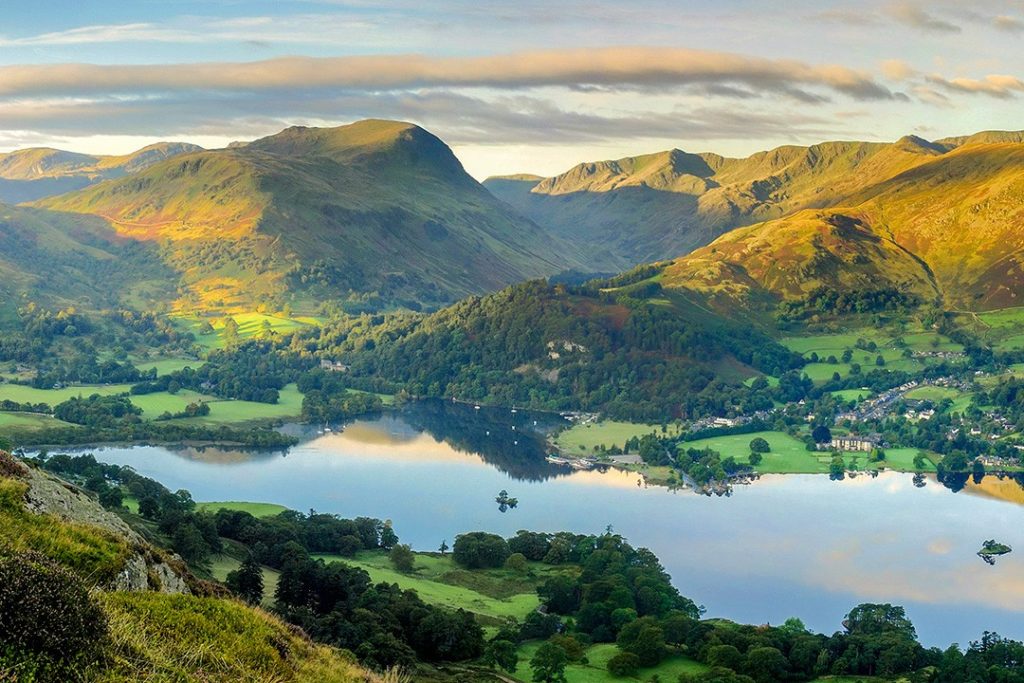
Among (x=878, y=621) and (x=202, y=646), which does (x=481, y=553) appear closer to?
(x=878, y=621)

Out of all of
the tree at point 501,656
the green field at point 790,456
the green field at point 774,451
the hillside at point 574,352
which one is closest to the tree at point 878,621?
the tree at point 501,656

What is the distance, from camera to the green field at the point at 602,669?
1725 inches

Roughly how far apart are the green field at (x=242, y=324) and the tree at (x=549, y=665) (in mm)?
130706

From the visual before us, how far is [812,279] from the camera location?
172m

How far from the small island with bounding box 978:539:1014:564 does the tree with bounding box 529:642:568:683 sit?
41223 millimetres

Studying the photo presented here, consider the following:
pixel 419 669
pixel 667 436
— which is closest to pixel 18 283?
pixel 667 436

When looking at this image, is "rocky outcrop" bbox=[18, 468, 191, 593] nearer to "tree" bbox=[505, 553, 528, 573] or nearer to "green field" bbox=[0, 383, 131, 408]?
"tree" bbox=[505, 553, 528, 573]

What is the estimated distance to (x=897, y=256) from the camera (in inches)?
7170

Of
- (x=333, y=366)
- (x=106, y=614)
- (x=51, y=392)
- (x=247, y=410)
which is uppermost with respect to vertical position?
(x=106, y=614)

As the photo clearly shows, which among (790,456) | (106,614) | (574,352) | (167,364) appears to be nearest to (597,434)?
(790,456)

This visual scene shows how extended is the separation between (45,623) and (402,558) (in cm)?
5394

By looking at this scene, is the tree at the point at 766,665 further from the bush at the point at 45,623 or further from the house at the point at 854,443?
the house at the point at 854,443

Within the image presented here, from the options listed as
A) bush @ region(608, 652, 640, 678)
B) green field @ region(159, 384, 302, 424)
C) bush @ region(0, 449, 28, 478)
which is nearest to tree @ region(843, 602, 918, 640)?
bush @ region(608, 652, 640, 678)

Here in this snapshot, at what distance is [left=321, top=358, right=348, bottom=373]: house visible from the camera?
15575 cm
